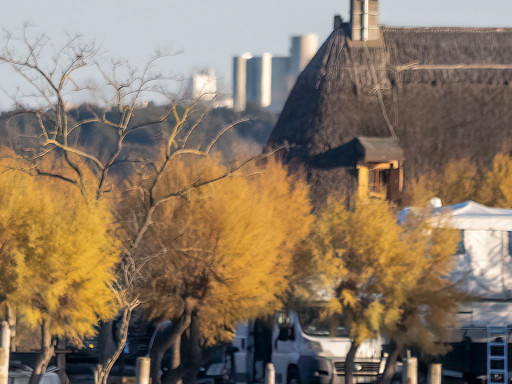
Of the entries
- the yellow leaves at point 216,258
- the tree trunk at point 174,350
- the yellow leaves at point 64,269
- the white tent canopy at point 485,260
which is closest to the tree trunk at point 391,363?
the yellow leaves at point 216,258

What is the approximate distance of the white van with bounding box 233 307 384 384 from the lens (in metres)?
28.4

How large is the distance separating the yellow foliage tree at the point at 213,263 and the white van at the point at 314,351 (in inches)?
34.9

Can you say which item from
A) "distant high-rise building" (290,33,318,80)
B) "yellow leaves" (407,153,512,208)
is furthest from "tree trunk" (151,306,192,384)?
"distant high-rise building" (290,33,318,80)

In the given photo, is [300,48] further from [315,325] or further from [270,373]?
[270,373]

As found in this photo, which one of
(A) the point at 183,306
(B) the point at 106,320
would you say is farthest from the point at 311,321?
(B) the point at 106,320

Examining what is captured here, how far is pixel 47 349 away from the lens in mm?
24562

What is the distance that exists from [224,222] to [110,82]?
4924 mm

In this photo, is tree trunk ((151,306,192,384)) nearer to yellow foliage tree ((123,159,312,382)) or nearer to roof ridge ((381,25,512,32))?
yellow foliage tree ((123,159,312,382))

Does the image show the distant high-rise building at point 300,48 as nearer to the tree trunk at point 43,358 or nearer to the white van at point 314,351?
the white van at point 314,351

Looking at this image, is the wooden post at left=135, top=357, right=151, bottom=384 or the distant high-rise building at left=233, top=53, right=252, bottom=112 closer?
the wooden post at left=135, top=357, right=151, bottom=384

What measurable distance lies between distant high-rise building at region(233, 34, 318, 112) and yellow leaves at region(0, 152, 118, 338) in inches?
5621

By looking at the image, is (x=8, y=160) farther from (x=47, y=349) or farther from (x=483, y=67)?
(x=483, y=67)

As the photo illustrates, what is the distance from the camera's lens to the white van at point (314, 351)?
28422 millimetres

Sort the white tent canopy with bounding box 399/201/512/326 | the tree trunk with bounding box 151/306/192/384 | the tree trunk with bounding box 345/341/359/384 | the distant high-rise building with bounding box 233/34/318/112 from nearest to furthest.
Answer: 1. the tree trunk with bounding box 345/341/359/384
2. the tree trunk with bounding box 151/306/192/384
3. the white tent canopy with bounding box 399/201/512/326
4. the distant high-rise building with bounding box 233/34/318/112
